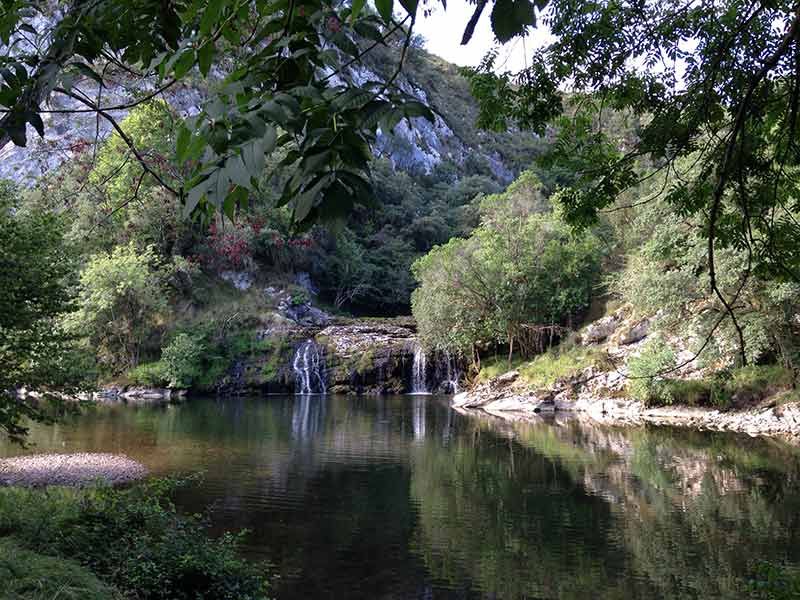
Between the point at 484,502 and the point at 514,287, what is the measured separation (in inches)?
788

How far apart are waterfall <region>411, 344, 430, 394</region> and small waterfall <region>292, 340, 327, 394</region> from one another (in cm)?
488

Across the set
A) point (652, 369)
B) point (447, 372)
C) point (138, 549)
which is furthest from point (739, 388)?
point (138, 549)

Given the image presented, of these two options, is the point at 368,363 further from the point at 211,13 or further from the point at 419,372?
the point at 211,13

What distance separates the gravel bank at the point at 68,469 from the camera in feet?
42.4

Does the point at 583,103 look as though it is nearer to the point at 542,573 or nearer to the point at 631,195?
the point at 542,573

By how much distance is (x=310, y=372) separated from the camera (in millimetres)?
35656

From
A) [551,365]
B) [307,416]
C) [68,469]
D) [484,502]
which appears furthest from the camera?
[551,365]

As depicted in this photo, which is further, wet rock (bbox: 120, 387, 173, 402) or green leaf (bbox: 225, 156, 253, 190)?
wet rock (bbox: 120, 387, 173, 402)

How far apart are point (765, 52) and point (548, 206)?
3358 cm

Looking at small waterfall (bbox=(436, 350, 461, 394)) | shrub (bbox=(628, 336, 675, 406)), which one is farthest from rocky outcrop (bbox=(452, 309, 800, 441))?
small waterfall (bbox=(436, 350, 461, 394))

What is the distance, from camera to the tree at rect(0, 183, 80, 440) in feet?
34.4

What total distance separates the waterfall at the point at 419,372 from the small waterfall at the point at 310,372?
192 inches

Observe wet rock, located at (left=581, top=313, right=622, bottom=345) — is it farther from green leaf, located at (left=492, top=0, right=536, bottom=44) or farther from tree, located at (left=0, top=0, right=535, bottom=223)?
green leaf, located at (left=492, top=0, right=536, bottom=44)

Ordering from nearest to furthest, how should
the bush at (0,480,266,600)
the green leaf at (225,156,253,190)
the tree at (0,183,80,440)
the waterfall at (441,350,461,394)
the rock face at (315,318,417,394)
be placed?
the green leaf at (225,156,253,190) → the bush at (0,480,266,600) → the tree at (0,183,80,440) → the rock face at (315,318,417,394) → the waterfall at (441,350,461,394)
